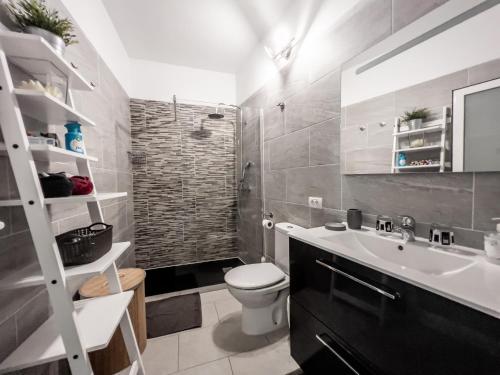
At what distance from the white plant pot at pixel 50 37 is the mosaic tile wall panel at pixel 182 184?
1826 millimetres

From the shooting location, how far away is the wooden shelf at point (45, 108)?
69cm

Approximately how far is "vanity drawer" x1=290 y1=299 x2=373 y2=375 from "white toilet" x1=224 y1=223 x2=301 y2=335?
0.80ft

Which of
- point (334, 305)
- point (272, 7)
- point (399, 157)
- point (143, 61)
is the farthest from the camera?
point (143, 61)

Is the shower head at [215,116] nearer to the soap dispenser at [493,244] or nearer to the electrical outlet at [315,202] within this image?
the electrical outlet at [315,202]

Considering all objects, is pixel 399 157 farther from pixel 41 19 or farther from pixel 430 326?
pixel 41 19

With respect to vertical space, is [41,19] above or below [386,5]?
below

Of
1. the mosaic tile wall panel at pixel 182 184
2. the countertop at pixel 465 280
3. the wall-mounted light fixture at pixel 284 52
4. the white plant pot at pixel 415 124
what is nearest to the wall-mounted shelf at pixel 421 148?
the white plant pot at pixel 415 124

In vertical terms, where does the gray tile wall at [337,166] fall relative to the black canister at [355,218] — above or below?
above

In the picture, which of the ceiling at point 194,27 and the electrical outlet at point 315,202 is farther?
the ceiling at point 194,27

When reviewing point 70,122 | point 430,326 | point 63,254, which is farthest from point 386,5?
point 63,254

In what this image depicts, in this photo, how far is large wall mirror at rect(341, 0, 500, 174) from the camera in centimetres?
80

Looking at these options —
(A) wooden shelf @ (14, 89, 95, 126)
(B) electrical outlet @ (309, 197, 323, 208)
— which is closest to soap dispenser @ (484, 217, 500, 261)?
(B) electrical outlet @ (309, 197, 323, 208)

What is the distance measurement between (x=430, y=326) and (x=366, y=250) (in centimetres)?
55

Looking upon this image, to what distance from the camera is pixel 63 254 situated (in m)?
0.77
